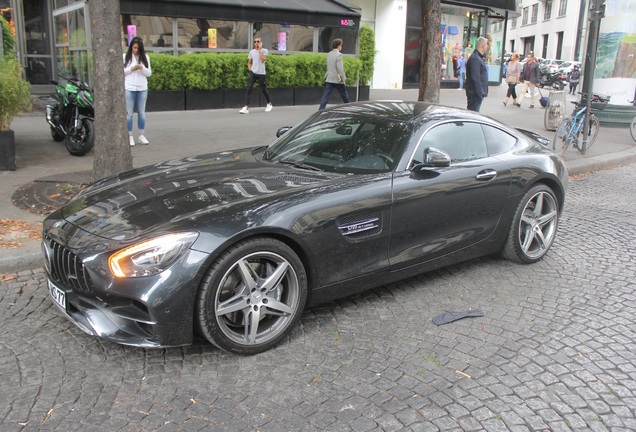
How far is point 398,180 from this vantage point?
166 inches

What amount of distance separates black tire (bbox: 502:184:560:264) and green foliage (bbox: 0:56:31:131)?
6.37 m

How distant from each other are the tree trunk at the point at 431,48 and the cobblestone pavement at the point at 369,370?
5.85 metres

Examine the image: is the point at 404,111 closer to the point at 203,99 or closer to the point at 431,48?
the point at 431,48

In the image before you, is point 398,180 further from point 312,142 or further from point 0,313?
point 0,313

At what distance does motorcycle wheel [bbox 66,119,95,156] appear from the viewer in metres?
8.88

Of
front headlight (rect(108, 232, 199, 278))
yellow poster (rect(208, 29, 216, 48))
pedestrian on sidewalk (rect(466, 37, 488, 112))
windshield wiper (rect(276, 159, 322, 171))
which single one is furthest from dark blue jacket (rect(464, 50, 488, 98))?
front headlight (rect(108, 232, 199, 278))

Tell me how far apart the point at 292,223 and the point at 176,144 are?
7.08 m

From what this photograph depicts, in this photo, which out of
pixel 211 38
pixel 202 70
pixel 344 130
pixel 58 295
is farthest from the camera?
pixel 211 38

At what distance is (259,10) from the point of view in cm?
1617

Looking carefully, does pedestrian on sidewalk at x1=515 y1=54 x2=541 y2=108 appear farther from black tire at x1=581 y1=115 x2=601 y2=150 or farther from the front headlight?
the front headlight

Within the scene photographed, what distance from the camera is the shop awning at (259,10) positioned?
47.3ft

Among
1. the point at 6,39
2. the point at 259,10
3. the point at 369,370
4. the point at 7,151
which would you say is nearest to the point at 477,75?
the point at 259,10

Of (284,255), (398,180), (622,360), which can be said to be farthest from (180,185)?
(622,360)

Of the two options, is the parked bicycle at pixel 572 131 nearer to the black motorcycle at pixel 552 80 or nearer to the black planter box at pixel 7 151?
the black planter box at pixel 7 151
